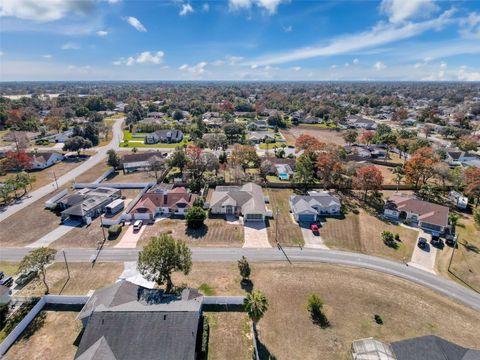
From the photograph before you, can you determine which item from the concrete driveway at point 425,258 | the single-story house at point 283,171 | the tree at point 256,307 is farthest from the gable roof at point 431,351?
the single-story house at point 283,171

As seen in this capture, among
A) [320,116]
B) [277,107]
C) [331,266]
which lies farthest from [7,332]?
[277,107]

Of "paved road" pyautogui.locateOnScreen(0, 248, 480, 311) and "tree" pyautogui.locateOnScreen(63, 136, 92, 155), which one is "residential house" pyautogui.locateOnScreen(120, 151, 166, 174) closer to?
"tree" pyautogui.locateOnScreen(63, 136, 92, 155)

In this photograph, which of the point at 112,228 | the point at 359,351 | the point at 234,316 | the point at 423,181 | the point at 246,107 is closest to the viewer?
the point at 359,351

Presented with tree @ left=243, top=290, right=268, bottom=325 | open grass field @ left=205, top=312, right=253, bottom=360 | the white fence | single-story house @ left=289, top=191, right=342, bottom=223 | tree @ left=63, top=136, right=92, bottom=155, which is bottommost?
open grass field @ left=205, top=312, right=253, bottom=360

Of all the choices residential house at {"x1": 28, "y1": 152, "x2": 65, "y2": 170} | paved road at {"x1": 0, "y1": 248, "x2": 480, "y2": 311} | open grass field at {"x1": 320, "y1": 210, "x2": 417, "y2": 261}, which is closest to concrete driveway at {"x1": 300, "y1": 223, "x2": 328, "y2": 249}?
open grass field at {"x1": 320, "y1": 210, "x2": 417, "y2": 261}

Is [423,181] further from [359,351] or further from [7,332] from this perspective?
[7,332]

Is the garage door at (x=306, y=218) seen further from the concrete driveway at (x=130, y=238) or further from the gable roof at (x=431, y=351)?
the concrete driveway at (x=130, y=238)
